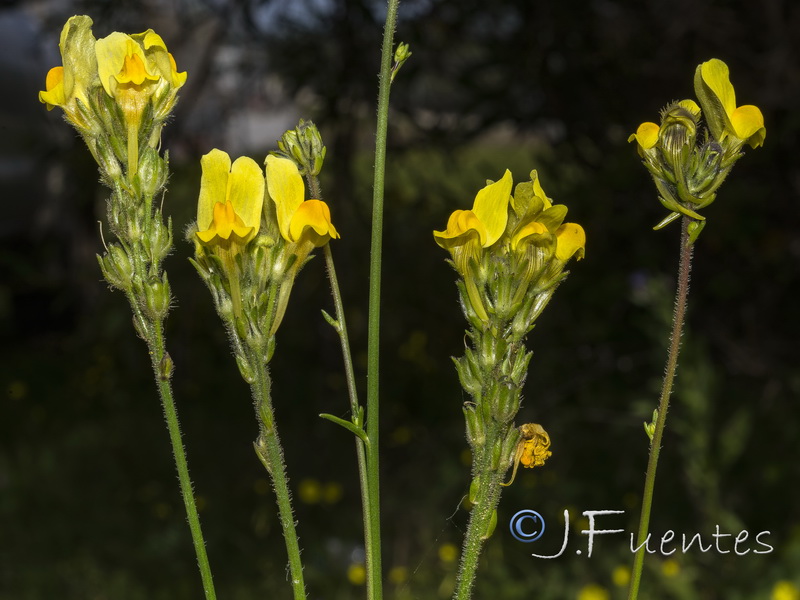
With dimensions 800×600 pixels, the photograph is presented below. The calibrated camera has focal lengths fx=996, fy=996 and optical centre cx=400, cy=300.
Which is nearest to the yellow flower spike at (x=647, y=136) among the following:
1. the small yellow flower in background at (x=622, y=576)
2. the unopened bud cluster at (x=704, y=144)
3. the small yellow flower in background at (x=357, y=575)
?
the unopened bud cluster at (x=704, y=144)

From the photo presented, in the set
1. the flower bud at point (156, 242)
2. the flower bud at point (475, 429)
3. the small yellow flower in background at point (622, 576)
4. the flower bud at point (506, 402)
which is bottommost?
the small yellow flower in background at point (622, 576)

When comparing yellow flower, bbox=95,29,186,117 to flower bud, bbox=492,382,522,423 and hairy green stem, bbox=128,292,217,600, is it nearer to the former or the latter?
hairy green stem, bbox=128,292,217,600

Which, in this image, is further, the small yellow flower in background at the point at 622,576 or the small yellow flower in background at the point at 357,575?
the small yellow flower in background at the point at 357,575

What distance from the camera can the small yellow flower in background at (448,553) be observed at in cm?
240

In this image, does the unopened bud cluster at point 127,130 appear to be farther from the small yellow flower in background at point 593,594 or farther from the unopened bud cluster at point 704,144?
the small yellow flower in background at point 593,594

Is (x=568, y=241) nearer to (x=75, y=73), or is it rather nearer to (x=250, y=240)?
(x=250, y=240)

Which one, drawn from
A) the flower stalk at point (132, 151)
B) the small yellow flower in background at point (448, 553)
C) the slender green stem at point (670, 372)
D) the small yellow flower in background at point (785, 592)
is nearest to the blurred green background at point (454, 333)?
the small yellow flower in background at point (448, 553)

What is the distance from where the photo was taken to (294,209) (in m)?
0.66

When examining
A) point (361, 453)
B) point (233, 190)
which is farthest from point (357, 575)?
point (233, 190)

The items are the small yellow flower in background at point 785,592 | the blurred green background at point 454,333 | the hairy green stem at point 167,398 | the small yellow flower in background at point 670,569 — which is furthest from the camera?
the blurred green background at point 454,333

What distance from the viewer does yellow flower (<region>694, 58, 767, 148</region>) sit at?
24.7 inches

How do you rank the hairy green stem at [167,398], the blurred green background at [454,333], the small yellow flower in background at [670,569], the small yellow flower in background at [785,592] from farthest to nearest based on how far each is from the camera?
the blurred green background at [454,333]
the small yellow flower in background at [670,569]
the small yellow flower in background at [785,592]
the hairy green stem at [167,398]

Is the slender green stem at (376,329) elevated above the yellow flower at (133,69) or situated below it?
below

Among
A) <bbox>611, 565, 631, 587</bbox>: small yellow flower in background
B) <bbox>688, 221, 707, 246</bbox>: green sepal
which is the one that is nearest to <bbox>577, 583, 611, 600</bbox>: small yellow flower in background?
<bbox>611, 565, 631, 587</bbox>: small yellow flower in background
